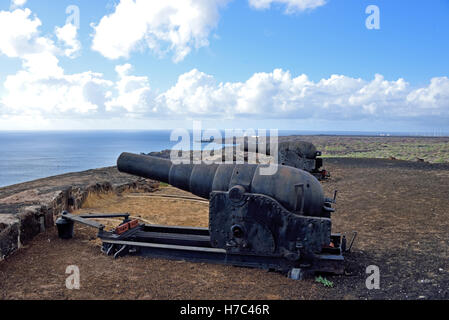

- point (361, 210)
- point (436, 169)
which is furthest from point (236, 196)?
point (436, 169)

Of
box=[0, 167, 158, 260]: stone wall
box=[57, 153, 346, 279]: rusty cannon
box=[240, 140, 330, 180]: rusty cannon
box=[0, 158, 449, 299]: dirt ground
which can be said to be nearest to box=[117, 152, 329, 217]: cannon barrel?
box=[57, 153, 346, 279]: rusty cannon

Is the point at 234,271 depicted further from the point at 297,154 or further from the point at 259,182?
the point at 297,154

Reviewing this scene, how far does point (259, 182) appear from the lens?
205 inches

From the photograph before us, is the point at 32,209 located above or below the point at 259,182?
below

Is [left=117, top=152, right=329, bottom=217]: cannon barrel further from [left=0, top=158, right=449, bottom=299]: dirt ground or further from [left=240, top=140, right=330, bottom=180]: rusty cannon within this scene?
[left=240, top=140, right=330, bottom=180]: rusty cannon

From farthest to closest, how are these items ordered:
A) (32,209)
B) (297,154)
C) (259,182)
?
(297,154)
(32,209)
(259,182)

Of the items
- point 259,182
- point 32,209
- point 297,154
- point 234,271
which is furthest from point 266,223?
point 297,154

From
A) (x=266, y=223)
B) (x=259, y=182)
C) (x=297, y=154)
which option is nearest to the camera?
(x=266, y=223)

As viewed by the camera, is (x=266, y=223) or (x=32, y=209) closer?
(x=266, y=223)

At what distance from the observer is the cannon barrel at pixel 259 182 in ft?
16.7

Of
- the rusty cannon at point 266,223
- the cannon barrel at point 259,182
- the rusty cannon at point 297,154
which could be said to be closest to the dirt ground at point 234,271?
the rusty cannon at point 266,223

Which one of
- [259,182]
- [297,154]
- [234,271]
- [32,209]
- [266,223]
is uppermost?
[259,182]

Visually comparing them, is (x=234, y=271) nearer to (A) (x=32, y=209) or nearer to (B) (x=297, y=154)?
(A) (x=32, y=209)

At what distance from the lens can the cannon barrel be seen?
16.7 feet
